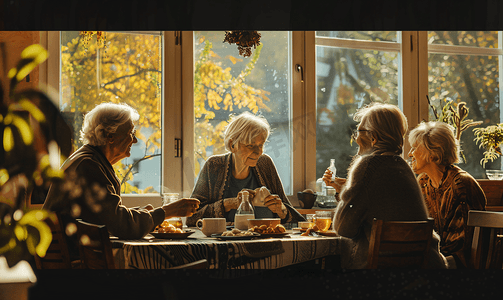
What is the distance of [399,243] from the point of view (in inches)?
60.6

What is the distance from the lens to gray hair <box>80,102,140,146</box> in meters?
1.86

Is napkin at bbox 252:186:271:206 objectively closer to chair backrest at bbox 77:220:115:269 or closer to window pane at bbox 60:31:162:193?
chair backrest at bbox 77:220:115:269

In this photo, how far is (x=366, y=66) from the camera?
3.70 meters

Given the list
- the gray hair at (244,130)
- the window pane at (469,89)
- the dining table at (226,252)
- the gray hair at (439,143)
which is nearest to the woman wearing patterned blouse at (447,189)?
the gray hair at (439,143)

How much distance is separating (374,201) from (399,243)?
18 centimetres

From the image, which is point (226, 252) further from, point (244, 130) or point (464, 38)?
point (464, 38)

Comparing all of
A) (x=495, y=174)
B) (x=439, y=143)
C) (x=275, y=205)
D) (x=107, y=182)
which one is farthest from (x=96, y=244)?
(x=495, y=174)

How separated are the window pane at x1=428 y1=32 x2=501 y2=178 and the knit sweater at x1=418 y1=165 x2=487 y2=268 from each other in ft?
6.16

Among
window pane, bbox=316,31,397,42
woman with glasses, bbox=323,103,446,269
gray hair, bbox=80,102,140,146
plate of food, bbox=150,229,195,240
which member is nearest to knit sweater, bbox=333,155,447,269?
woman with glasses, bbox=323,103,446,269

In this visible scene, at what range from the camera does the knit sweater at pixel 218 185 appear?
241cm

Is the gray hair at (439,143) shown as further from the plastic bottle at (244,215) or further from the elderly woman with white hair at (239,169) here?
the plastic bottle at (244,215)
